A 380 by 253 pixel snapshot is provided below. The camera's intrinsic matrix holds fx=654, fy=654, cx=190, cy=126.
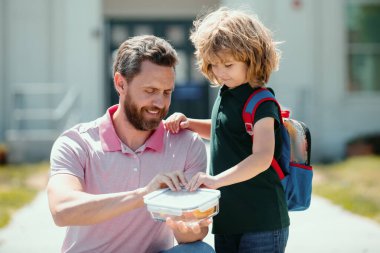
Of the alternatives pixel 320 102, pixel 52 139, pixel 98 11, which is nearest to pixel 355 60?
pixel 320 102

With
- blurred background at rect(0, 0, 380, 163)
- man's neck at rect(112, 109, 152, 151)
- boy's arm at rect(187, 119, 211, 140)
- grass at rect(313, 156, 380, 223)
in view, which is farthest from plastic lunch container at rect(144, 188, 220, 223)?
blurred background at rect(0, 0, 380, 163)

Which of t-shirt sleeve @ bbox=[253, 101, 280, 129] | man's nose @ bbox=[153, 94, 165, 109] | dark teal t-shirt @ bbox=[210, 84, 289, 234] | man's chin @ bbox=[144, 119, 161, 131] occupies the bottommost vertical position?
dark teal t-shirt @ bbox=[210, 84, 289, 234]

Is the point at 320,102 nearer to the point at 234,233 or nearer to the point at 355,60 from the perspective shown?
the point at 355,60

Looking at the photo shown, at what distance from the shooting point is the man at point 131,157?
307 cm

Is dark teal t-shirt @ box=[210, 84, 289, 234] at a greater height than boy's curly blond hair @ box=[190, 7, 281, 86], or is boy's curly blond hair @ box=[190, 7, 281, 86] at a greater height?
boy's curly blond hair @ box=[190, 7, 281, 86]

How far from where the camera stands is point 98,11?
482 inches

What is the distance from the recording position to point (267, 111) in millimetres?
3033

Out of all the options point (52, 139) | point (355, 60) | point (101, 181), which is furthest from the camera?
point (355, 60)

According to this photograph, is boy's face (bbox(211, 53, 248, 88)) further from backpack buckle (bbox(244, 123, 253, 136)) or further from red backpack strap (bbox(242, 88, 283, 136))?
backpack buckle (bbox(244, 123, 253, 136))

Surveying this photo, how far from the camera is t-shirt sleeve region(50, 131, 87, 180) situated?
302 centimetres

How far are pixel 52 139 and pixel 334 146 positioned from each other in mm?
5370

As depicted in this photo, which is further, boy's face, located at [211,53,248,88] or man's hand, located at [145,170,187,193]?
boy's face, located at [211,53,248,88]

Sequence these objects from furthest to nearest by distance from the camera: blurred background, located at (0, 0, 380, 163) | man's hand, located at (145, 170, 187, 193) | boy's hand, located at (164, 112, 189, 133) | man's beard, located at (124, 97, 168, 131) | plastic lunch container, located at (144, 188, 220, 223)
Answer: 1. blurred background, located at (0, 0, 380, 163)
2. boy's hand, located at (164, 112, 189, 133)
3. man's beard, located at (124, 97, 168, 131)
4. man's hand, located at (145, 170, 187, 193)
5. plastic lunch container, located at (144, 188, 220, 223)

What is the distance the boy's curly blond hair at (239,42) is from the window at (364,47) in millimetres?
10240
